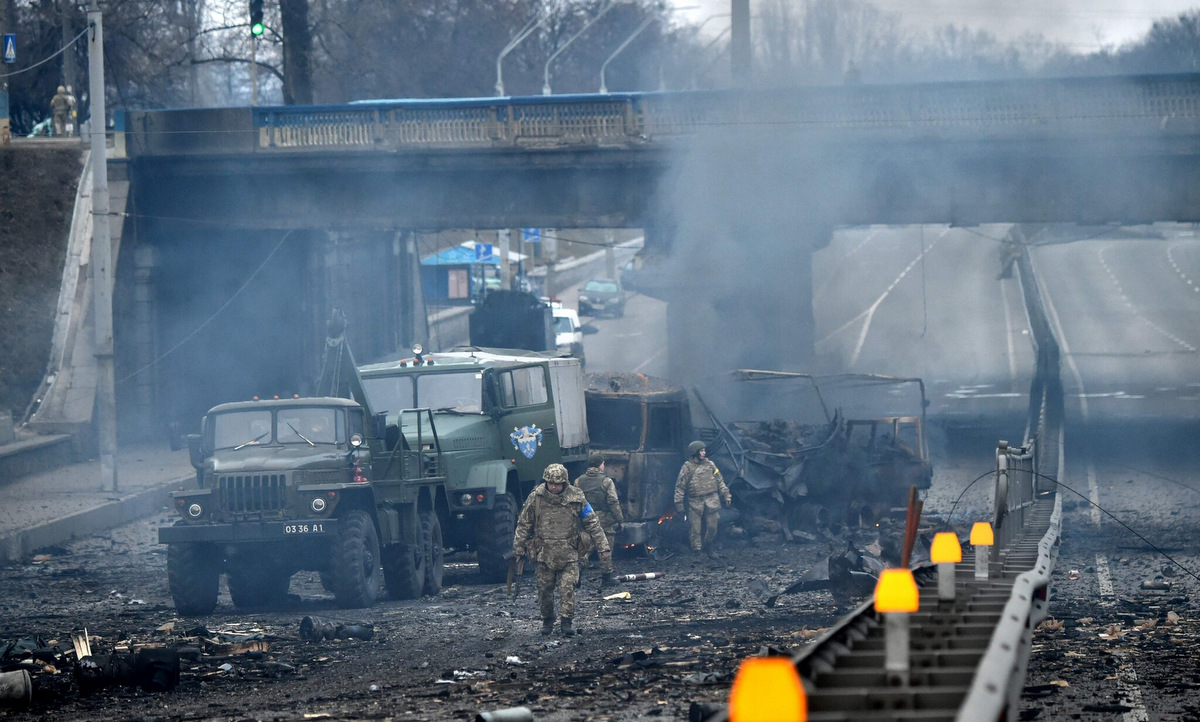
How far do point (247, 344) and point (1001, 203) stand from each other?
17.4m

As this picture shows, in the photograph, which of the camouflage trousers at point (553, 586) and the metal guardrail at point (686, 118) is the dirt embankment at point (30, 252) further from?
the camouflage trousers at point (553, 586)

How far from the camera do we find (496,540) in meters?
15.3

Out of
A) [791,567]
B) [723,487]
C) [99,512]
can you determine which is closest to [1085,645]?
[791,567]

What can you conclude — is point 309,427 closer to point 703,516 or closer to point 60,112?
point 703,516

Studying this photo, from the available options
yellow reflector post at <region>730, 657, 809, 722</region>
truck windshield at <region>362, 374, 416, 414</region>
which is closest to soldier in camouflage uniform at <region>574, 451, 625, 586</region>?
truck windshield at <region>362, 374, 416, 414</region>

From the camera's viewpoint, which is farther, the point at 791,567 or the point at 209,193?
the point at 209,193

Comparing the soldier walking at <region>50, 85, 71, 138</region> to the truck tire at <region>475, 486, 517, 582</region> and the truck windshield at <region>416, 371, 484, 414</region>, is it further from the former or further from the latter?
the truck tire at <region>475, 486, 517, 582</region>

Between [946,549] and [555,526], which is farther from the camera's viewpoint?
[555,526]

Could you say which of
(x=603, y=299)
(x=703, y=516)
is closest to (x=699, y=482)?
(x=703, y=516)

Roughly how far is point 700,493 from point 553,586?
5.18m

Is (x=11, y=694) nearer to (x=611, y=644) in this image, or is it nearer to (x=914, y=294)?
(x=611, y=644)

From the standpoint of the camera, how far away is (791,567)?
1550cm

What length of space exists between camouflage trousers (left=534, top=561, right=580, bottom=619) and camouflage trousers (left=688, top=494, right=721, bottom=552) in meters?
5.13

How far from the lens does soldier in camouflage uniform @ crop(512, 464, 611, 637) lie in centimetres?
1172
